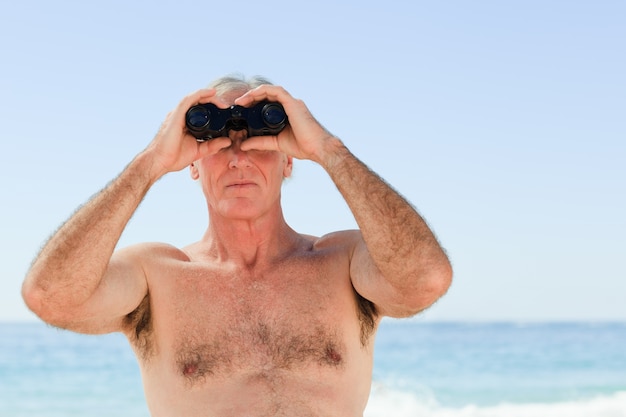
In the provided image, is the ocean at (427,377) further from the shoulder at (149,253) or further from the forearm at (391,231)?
the forearm at (391,231)

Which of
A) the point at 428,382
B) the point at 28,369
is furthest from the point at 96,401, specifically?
the point at 428,382

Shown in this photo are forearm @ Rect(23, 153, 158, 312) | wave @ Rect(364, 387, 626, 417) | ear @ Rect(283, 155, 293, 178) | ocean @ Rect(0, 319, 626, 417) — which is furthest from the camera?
ocean @ Rect(0, 319, 626, 417)

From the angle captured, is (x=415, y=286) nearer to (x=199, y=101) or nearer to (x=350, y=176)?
(x=350, y=176)

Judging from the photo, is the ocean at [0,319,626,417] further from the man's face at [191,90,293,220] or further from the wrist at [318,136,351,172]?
the wrist at [318,136,351,172]

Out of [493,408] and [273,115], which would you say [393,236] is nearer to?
[273,115]

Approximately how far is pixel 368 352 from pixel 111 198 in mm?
1168

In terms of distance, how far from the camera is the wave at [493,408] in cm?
1125

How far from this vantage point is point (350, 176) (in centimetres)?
314

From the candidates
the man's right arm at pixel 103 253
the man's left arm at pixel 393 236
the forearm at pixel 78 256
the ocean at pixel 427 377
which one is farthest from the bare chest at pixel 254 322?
the ocean at pixel 427 377

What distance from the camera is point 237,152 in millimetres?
3377

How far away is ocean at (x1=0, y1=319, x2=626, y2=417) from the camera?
11484 millimetres

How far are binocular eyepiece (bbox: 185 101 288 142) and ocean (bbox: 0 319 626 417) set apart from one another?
786cm

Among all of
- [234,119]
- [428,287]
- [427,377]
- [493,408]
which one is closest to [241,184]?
[234,119]

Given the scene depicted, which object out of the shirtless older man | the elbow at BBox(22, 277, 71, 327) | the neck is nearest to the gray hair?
the shirtless older man
